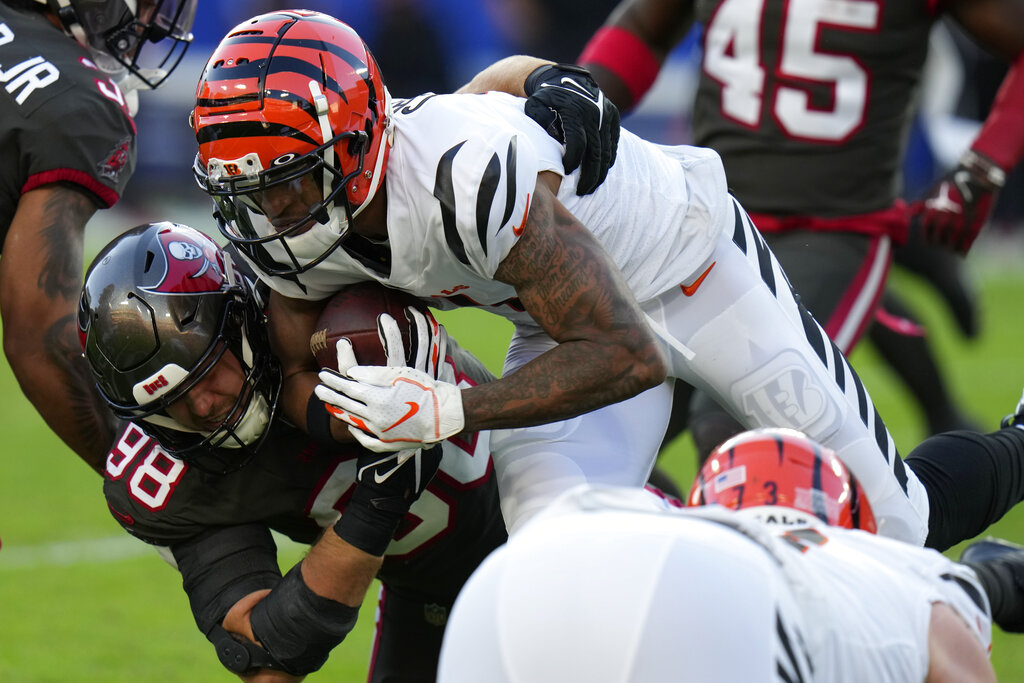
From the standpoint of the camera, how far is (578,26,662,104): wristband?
433cm

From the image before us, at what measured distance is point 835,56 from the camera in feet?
13.2

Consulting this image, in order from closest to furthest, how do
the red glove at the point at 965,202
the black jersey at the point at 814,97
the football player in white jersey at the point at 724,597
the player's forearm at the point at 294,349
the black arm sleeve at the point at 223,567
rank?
the football player in white jersey at the point at 724,597, the black arm sleeve at the point at 223,567, the player's forearm at the point at 294,349, the black jersey at the point at 814,97, the red glove at the point at 965,202

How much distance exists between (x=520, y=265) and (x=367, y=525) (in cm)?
61

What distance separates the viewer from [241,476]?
284 centimetres

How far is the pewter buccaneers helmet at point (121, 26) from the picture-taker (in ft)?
11.6

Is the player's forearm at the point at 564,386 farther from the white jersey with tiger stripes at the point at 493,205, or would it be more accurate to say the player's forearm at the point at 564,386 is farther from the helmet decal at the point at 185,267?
the helmet decal at the point at 185,267

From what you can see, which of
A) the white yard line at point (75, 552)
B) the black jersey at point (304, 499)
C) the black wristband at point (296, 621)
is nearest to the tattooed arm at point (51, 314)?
the black jersey at point (304, 499)

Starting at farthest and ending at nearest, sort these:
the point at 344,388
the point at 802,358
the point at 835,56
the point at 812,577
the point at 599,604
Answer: the point at 835,56
the point at 802,358
the point at 344,388
the point at 812,577
the point at 599,604

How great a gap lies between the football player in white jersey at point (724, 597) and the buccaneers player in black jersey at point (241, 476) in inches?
34.4

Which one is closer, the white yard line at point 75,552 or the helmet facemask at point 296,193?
the helmet facemask at point 296,193

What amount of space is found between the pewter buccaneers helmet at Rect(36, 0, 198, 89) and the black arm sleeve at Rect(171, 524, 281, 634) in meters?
1.53

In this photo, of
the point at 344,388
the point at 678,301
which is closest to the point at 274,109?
the point at 344,388

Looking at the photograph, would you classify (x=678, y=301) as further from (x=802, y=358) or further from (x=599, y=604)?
(x=599, y=604)

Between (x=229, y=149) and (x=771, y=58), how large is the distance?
7.01ft
